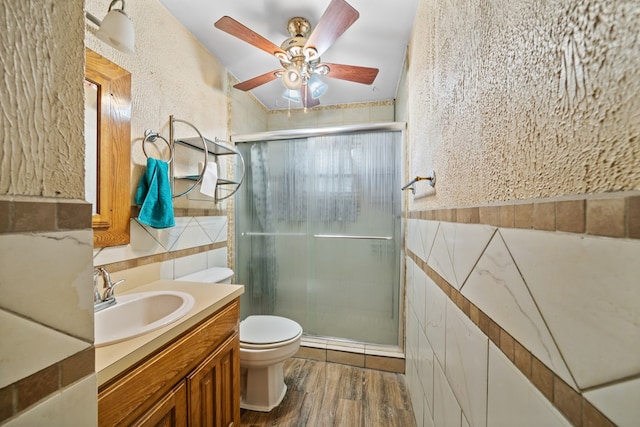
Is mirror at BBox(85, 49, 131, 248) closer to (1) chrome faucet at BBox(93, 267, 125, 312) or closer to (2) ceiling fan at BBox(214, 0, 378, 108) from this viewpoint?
(1) chrome faucet at BBox(93, 267, 125, 312)

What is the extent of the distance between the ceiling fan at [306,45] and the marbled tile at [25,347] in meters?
1.42

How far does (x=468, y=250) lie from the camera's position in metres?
0.61

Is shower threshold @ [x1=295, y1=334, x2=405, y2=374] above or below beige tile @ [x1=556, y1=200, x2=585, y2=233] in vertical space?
below

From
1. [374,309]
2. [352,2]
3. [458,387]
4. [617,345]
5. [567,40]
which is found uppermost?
[352,2]

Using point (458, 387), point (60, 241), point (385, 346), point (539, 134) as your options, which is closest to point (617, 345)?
point (539, 134)

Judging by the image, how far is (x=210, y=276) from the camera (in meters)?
1.56

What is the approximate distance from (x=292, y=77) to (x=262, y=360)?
1763mm

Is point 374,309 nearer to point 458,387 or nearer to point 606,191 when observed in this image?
point 458,387

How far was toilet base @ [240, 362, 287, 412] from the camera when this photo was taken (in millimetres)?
1413

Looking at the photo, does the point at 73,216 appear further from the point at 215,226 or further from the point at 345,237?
A: the point at 345,237

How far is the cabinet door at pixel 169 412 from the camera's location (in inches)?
27.0

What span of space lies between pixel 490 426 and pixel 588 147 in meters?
0.57

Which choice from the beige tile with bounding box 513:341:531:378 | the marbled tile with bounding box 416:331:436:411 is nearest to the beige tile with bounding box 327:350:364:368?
the marbled tile with bounding box 416:331:436:411

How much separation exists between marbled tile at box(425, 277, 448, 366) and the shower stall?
0.89 meters
